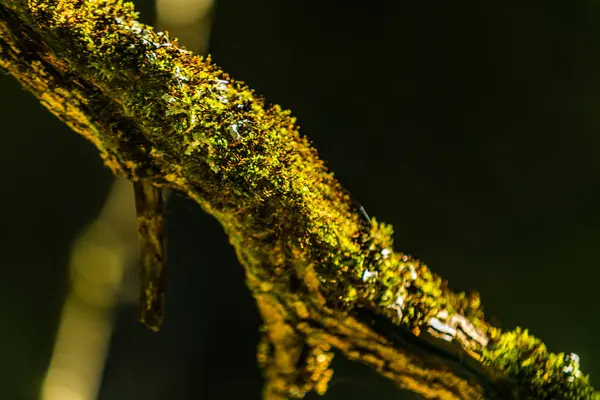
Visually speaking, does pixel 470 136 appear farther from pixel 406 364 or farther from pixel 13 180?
pixel 13 180

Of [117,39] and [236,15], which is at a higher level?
[236,15]

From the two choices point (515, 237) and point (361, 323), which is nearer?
point (361, 323)

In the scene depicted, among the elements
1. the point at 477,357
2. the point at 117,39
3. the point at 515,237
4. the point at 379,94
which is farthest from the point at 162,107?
the point at 515,237

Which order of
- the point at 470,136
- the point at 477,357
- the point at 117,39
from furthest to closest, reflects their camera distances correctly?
the point at 470,136 < the point at 477,357 < the point at 117,39

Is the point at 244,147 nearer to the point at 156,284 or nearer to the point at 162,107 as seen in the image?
the point at 162,107

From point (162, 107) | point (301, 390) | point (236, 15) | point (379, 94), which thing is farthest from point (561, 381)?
point (236, 15)

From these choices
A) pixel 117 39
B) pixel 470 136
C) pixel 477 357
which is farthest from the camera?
pixel 470 136

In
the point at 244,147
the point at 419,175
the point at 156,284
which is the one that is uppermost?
the point at 419,175
